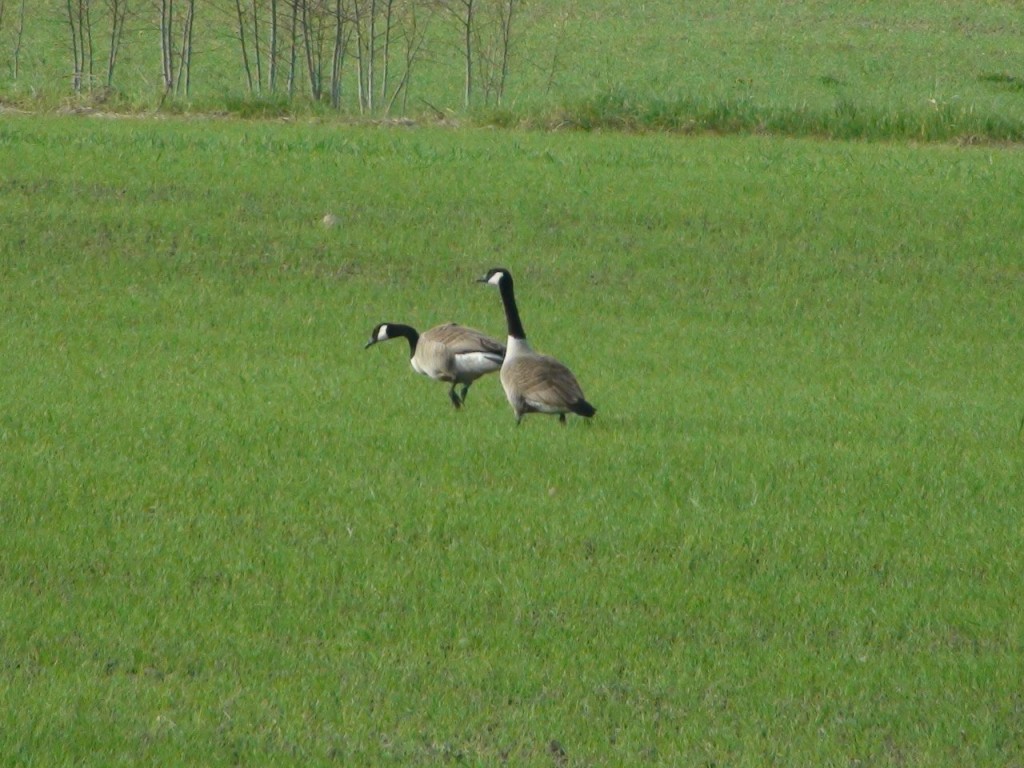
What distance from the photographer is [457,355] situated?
1248 centimetres

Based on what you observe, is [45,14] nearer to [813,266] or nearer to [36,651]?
[813,266]

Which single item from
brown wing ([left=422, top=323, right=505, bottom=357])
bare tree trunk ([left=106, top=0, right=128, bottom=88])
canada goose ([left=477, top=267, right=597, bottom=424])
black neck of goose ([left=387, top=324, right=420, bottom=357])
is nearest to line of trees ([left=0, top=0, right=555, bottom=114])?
bare tree trunk ([left=106, top=0, right=128, bottom=88])

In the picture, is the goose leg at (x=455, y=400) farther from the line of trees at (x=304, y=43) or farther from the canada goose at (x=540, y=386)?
the line of trees at (x=304, y=43)

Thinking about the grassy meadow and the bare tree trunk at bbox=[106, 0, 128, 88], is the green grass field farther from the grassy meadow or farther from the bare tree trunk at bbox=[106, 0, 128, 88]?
the grassy meadow

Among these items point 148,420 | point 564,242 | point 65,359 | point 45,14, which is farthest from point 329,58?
point 148,420

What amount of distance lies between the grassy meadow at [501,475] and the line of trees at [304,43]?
1042 centimetres

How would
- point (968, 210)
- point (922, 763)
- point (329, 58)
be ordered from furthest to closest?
1. point (329, 58)
2. point (968, 210)
3. point (922, 763)

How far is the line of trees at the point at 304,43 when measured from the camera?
3241 cm

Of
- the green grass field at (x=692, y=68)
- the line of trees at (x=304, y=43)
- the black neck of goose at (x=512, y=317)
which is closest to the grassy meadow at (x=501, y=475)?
the black neck of goose at (x=512, y=317)

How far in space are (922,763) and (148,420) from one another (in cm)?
701

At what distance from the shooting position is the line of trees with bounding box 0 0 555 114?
1276 inches

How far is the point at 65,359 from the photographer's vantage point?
13.9 m

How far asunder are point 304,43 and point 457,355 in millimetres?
23661

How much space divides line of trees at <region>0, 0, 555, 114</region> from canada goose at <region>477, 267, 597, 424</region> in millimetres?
19145
